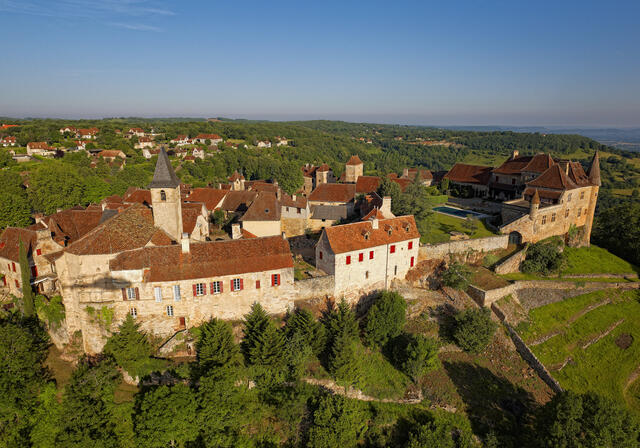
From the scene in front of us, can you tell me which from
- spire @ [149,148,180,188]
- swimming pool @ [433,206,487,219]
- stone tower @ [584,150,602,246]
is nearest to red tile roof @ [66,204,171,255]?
spire @ [149,148,180,188]

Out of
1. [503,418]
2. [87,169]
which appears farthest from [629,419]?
[87,169]

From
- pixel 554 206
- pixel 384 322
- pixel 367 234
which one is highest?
pixel 554 206

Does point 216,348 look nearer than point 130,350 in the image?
Yes

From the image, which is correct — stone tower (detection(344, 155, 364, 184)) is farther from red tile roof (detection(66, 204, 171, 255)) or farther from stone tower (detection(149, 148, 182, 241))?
red tile roof (detection(66, 204, 171, 255))

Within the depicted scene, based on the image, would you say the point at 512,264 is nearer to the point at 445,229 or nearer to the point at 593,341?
the point at 445,229

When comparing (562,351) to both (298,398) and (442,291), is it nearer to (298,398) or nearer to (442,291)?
(442,291)

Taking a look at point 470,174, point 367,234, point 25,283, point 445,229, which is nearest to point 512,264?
point 445,229

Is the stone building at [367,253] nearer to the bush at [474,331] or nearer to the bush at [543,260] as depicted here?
the bush at [474,331]
